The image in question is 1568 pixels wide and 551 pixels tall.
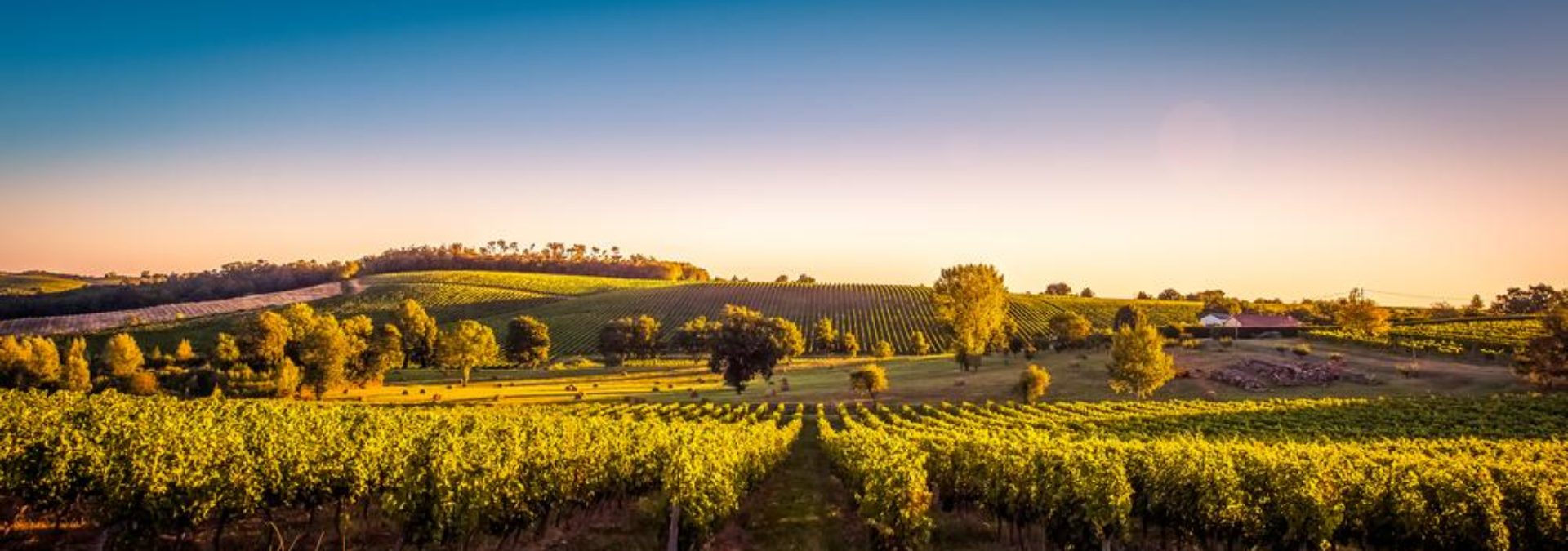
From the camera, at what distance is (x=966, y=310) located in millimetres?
→ 95750

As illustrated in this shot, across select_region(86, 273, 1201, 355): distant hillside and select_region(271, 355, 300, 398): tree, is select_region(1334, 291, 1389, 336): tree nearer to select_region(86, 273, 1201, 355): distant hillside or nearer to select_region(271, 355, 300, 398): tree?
select_region(86, 273, 1201, 355): distant hillside

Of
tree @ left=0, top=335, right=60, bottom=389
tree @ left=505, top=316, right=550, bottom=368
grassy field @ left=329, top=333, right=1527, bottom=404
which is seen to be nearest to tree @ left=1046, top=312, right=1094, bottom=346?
grassy field @ left=329, top=333, right=1527, bottom=404

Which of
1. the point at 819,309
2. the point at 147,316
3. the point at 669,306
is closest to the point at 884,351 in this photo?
the point at 819,309

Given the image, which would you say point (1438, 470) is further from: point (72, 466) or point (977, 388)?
point (977, 388)

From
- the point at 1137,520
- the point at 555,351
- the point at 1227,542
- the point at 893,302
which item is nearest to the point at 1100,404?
the point at 1137,520

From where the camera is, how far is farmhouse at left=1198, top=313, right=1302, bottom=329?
383ft

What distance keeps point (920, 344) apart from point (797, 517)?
315 ft

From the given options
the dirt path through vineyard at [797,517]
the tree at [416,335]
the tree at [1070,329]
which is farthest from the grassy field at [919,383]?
the dirt path through vineyard at [797,517]

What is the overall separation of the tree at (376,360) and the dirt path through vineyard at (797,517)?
55240 mm

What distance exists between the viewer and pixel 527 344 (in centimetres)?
10094

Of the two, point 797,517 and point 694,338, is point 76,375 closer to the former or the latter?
point 694,338

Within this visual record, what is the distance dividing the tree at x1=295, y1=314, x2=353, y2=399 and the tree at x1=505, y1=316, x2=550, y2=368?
87.7 feet

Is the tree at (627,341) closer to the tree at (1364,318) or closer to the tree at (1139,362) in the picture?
the tree at (1139,362)

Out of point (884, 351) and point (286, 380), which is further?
point (884, 351)
